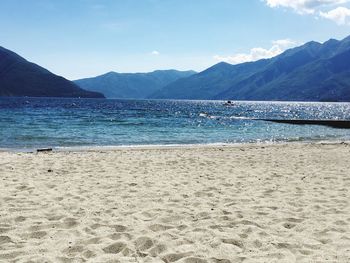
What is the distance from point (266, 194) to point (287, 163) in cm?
727

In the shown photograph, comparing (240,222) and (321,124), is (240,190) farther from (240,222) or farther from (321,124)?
(321,124)

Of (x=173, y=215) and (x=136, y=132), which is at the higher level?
(x=173, y=215)

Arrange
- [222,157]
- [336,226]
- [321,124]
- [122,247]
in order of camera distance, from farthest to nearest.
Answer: [321,124] → [222,157] → [336,226] → [122,247]

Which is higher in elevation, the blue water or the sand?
the sand

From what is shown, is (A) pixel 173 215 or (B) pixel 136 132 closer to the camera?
(A) pixel 173 215

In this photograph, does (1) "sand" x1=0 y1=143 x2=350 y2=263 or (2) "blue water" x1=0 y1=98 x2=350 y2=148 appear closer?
(1) "sand" x1=0 y1=143 x2=350 y2=263

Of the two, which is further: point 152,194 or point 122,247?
point 152,194

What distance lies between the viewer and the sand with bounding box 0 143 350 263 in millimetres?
6500

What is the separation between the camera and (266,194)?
1083 centimetres

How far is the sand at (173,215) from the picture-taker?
6.50m

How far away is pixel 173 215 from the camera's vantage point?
28.1 feet

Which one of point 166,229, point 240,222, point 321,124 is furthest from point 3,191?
point 321,124

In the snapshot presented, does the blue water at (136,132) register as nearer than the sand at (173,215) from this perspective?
No

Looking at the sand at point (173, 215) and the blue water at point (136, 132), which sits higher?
the sand at point (173, 215)
